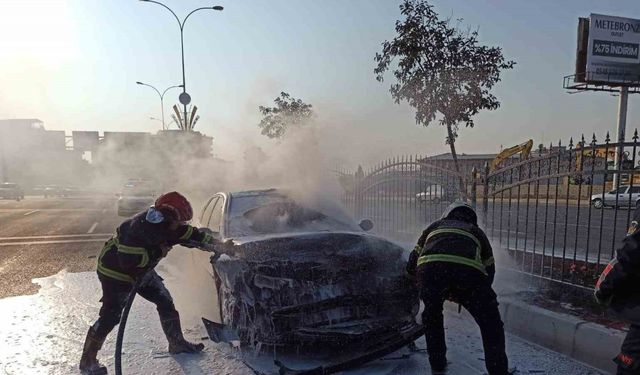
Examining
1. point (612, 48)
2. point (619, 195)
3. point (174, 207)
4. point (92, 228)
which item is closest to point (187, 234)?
point (174, 207)

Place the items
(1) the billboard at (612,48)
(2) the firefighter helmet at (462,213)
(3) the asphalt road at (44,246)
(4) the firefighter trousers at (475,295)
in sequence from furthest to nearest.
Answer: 1. (1) the billboard at (612,48)
2. (3) the asphalt road at (44,246)
3. (2) the firefighter helmet at (462,213)
4. (4) the firefighter trousers at (475,295)

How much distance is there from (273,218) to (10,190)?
3009 centimetres

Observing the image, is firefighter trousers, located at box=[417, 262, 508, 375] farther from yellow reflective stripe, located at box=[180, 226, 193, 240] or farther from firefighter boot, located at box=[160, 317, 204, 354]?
firefighter boot, located at box=[160, 317, 204, 354]

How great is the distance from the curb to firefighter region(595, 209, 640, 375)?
173cm

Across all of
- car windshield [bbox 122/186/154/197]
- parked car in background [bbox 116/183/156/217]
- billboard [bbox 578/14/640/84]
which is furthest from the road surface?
billboard [bbox 578/14/640/84]

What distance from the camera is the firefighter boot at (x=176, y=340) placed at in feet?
13.7

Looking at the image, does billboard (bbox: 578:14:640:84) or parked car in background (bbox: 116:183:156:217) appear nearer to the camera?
parked car in background (bbox: 116:183:156:217)

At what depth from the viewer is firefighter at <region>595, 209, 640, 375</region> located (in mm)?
2197

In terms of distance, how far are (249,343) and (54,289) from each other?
415cm

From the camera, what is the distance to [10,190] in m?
28.7

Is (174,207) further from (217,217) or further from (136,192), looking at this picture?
(136,192)

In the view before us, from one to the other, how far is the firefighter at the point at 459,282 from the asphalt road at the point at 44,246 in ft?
18.3

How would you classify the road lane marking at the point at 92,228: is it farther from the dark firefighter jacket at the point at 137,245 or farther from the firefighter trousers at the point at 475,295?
the firefighter trousers at the point at 475,295

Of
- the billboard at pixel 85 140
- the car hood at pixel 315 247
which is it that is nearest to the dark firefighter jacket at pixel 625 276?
the car hood at pixel 315 247
